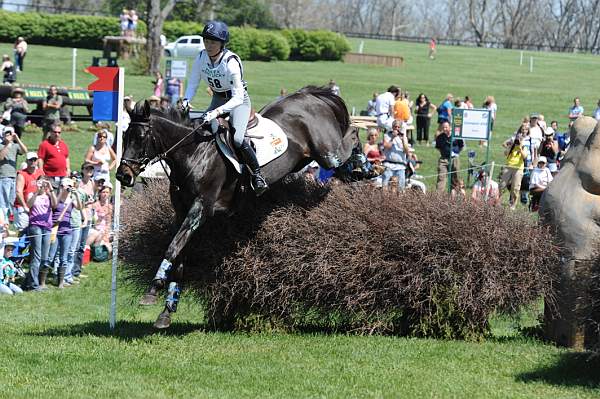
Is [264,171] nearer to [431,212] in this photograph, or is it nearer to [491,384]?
[431,212]

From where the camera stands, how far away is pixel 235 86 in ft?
35.5

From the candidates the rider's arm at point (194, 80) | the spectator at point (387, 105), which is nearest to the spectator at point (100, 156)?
the spectator at point (387, 105)

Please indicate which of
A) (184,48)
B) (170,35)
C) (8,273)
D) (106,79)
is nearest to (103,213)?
(8,273)

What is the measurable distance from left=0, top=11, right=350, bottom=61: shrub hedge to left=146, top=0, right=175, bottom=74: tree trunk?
11.0 m

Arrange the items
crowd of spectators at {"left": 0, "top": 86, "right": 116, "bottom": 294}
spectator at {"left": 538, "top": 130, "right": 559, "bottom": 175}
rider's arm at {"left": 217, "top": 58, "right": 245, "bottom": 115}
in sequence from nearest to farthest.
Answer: rider's arm at {"left": 217, "top": 58, "right": 245, "bottom": 115} < crowd of spectators at {"left": 0, "top": 86, "right": 116, "bottom": 294} < spectator at {"left": 538, "top": 130, "right": 559, "bottom": 175}

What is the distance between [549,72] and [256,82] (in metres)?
28.0

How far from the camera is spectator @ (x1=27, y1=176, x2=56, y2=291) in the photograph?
56.2 feet

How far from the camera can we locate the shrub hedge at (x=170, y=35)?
65.0m

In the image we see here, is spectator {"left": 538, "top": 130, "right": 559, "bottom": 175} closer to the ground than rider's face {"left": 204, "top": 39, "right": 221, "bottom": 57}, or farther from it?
closer to the ground

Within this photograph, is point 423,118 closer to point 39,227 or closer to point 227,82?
point 39,227

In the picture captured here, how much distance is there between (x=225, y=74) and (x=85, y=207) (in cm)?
845

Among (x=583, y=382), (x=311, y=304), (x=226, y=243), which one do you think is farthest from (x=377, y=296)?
(x=583, y=382)

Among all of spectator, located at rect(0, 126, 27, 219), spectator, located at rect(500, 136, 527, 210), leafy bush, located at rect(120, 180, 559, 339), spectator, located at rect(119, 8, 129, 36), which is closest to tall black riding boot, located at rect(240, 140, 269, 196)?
leafy bush, located at rect(120, 180, 559, 339)

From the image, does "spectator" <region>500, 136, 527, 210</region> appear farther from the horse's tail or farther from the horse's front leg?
the horse's front leg
